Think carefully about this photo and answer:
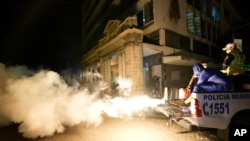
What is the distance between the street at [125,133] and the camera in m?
7.14

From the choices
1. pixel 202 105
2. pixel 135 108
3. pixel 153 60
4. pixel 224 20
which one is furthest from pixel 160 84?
pixel 224 20

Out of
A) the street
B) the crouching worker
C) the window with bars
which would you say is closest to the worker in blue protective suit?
the crouching worker

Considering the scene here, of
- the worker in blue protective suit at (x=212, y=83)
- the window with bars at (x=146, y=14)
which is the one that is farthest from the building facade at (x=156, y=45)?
the worker in blue protective suit at (x=212, y=83)

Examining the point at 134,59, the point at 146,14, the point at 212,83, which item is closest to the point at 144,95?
the point at 134,59

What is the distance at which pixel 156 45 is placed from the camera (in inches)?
724

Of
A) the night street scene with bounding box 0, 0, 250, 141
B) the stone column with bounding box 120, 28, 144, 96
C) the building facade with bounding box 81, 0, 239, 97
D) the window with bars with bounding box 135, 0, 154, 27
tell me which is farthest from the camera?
the window with bars with bounding box 135, 0, 154, 27

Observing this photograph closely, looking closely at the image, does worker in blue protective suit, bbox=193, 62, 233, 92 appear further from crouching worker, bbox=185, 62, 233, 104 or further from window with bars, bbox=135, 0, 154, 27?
window with bars, bbox=135, 0, 154, 27

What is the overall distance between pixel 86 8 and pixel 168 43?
3290cm

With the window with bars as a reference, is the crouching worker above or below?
below

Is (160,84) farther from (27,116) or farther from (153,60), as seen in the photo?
(27,116)

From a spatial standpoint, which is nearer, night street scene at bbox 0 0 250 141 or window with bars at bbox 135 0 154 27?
night street scene at bbox 0 0 250 141

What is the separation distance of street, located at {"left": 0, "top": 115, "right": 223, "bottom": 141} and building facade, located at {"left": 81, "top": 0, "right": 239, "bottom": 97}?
7874 mm

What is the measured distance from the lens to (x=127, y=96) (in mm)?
16891

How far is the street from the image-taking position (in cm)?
714
